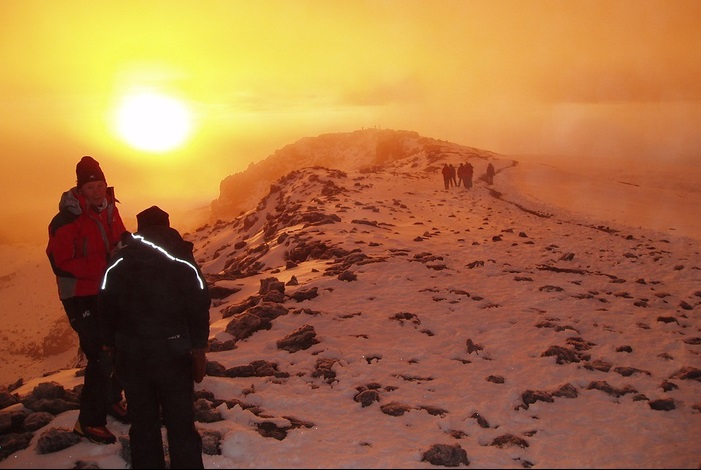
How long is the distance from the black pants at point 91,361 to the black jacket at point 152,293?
132 cm

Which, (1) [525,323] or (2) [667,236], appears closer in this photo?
(1) [525,323]

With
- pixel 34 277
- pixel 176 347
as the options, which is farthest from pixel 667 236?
pixel 34 277

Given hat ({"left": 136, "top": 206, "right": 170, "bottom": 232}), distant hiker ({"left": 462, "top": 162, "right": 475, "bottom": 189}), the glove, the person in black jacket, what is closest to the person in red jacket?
hat ({"left": 136, "top": 206, "right": 170, "bottom": 232})

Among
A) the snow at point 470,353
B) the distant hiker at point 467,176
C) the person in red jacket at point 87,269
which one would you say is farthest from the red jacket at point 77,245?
the distant hiker at point 467,176

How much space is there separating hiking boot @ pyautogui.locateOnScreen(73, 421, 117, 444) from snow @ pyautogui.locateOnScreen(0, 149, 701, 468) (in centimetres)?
14

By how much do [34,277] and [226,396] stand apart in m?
67.8

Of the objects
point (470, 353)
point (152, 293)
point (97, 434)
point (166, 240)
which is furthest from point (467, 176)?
point (152, 293)

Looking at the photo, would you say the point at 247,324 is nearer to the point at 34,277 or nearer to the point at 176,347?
the point at 176,347

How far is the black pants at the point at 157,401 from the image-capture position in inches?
204

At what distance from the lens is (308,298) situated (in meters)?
13.9

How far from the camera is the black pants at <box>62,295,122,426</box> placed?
645 centimetres

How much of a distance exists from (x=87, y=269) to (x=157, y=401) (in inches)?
83.0

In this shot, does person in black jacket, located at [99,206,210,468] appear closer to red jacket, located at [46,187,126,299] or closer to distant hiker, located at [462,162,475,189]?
red jacket, located at [46,187,126,299]

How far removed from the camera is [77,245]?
6422mm
